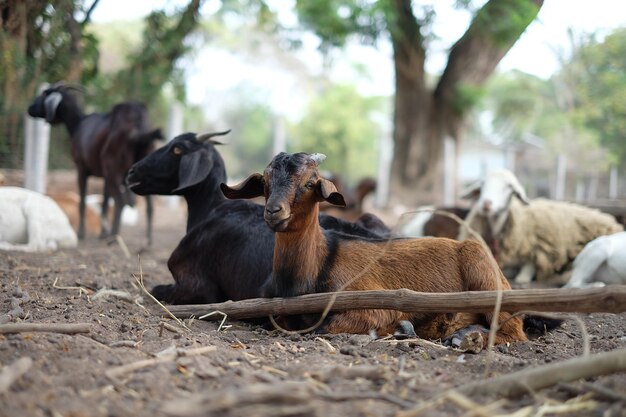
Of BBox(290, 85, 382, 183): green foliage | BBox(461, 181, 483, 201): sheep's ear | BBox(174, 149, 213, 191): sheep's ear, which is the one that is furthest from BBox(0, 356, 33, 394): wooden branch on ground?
BBox(290, 85, 382, 183): green foliage

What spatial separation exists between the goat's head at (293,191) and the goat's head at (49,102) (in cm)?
610

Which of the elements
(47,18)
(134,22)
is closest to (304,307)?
(47,18)

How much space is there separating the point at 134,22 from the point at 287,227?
58.4m

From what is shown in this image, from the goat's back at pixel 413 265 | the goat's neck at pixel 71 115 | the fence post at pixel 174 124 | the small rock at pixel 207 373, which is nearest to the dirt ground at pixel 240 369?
Answer: the small rock at pixel 207 373

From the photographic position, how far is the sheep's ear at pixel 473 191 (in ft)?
29.7

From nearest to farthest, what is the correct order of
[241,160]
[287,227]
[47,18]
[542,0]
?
1. [287,227]
2. [47,18]
3. [542,0]
4. [241,160]

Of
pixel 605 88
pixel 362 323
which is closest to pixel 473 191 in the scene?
pixel 362 323

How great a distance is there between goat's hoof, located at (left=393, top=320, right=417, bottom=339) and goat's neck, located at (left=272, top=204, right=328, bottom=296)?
0.62 metres

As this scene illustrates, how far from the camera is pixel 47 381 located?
2.65 meters

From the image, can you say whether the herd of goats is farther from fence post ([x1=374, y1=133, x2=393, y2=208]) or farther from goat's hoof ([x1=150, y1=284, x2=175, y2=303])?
fence post ([x1=374, y1=133, x2=393, y2=208])

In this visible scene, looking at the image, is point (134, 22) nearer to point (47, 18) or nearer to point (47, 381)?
point (47, 18)

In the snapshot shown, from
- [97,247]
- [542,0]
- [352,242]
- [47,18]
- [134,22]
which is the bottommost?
[97,247]

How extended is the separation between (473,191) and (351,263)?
522cm

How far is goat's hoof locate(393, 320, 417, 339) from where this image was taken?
4062 mm
